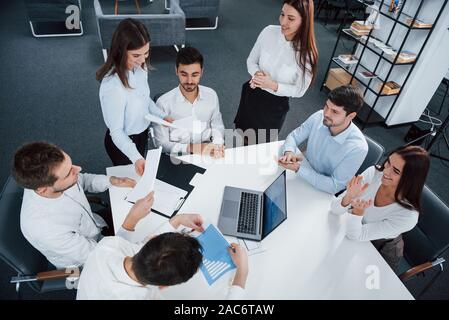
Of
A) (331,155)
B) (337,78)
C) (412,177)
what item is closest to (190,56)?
(331,155)

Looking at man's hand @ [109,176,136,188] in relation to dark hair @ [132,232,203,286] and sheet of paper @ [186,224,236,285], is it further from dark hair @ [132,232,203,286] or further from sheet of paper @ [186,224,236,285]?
dark hair @ [132,232,203,286]

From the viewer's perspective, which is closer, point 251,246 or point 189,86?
point 251,246

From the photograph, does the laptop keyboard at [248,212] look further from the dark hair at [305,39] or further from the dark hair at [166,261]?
the dark hair at [305,39]

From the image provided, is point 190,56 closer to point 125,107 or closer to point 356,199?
point 125,107

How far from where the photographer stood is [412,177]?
1568mm

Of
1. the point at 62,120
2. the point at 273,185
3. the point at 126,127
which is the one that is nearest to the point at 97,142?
the point at 62,120

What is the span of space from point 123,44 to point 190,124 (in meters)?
0.67

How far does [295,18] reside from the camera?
1.97 metres

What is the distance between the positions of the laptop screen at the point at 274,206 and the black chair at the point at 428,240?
76 cm

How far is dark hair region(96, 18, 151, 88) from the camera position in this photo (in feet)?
5.49

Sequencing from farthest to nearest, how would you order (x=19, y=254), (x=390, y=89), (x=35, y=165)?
(x=390, y=89) → (x=19, y=254) → (x=35, y=165)

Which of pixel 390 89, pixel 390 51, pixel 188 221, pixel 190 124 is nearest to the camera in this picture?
pixel 188 221

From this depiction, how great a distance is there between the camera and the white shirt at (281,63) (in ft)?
7.14

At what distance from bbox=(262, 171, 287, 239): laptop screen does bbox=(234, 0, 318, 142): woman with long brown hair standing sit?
2.75 feet
